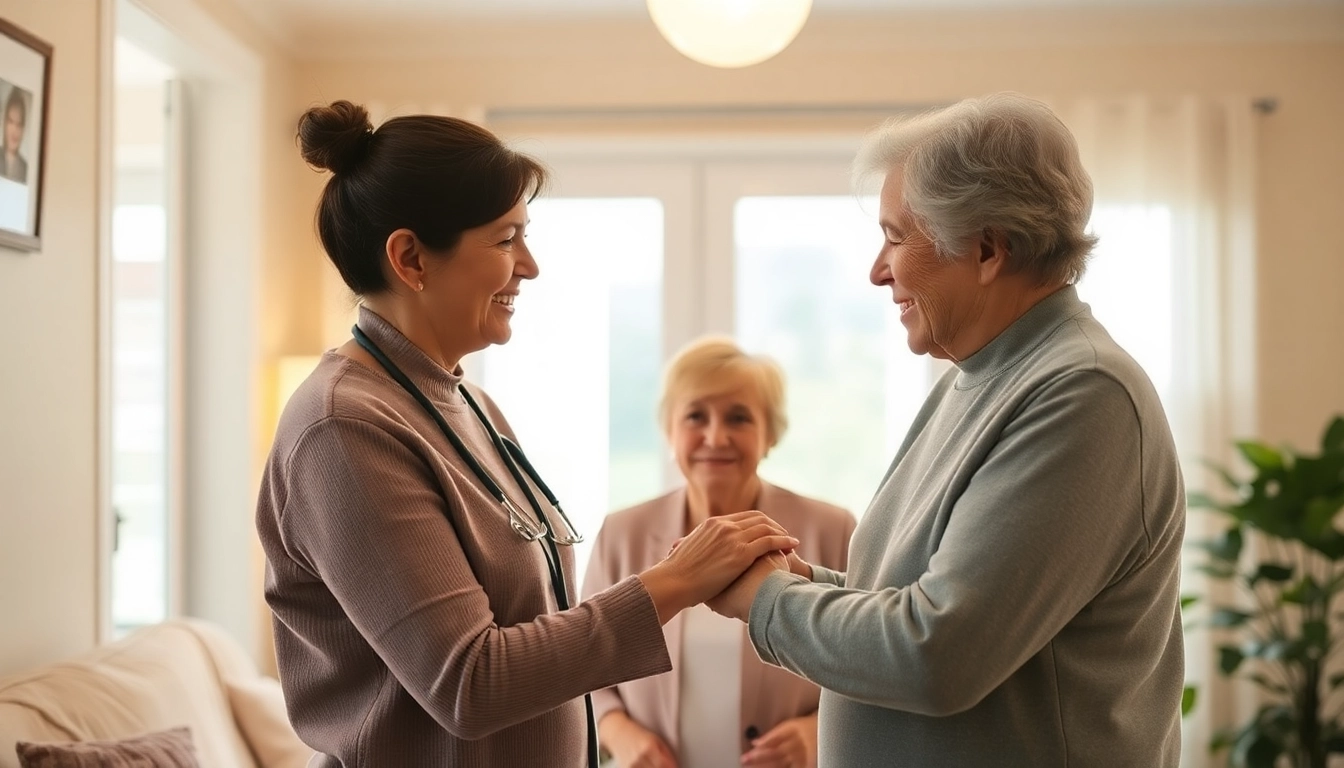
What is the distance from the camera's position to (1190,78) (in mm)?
4379

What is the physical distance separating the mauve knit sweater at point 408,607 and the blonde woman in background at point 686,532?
3.30 ft

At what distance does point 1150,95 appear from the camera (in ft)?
14.3

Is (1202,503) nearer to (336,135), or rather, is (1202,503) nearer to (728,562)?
(728,562)

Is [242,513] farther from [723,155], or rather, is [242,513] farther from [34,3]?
[723,155]

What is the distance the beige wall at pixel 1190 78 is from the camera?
171 inches

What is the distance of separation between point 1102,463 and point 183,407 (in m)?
3.49

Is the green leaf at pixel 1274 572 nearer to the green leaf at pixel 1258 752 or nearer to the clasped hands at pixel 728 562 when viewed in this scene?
the green leaf at pixel 1258 752

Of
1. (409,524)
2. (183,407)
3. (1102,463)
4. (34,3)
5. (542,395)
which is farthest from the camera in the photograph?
(542,395)

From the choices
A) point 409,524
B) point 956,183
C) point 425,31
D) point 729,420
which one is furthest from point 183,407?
point 956,183

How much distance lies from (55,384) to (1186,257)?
359 centimetres

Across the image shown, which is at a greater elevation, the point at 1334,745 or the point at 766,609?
the point at 766,609

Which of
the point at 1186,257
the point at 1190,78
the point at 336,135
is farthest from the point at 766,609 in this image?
the point at 1190,78

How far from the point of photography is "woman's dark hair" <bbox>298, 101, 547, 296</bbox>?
4.98ft

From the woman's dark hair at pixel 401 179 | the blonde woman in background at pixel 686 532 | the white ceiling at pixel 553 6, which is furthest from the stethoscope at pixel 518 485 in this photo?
the white ceiling at pixel 553 6
